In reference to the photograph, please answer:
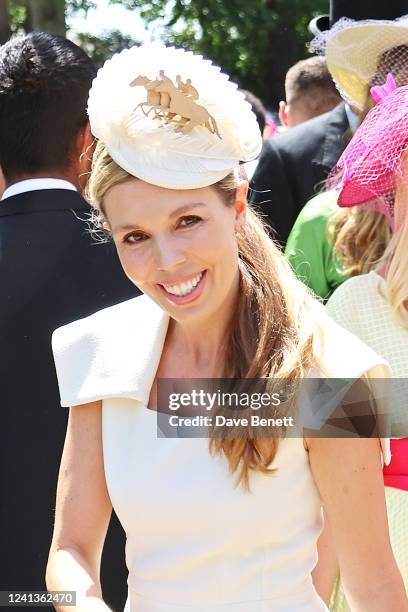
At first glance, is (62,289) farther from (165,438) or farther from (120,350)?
(165,438)

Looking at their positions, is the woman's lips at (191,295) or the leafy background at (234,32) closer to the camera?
the woman's lips at (191,295)

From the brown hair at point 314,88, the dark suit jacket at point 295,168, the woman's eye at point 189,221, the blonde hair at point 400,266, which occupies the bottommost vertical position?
the brown hair at point 314,88

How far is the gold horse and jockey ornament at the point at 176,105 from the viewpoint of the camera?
215 centimetres

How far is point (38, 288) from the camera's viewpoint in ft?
→ 9.95

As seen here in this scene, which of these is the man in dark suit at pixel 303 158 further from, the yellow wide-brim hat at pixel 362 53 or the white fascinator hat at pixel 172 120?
the white fascinator hat at pixel 172 120

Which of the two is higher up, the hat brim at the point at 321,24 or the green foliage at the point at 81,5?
the hat brim at the point at 321,24

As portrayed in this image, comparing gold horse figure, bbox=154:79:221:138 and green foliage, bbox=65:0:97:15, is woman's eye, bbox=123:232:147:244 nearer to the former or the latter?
gold horse figure, bbox=154:79:221:138

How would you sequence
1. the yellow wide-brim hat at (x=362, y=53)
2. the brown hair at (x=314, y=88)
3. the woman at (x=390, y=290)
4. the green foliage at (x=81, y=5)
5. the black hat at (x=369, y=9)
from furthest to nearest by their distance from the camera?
1. the green foliage at (x=81, y=5)
2. the brown hair at (x=314, y=88)
3. the black hat at (x=369, y=9)
4. the yellow wide-brim hat at (x=362, y=53)
5. the woman at (x=390, y=290)

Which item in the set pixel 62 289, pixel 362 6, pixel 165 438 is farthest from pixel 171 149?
pixel 362 6

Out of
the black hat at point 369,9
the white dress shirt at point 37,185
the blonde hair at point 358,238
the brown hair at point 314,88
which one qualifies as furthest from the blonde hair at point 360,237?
the brown hair at point 314,88

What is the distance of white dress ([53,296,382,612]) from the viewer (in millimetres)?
2105

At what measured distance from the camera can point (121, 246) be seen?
2213 mm

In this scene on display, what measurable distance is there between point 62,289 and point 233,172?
0.95 meters

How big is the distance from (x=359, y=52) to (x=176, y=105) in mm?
1550
